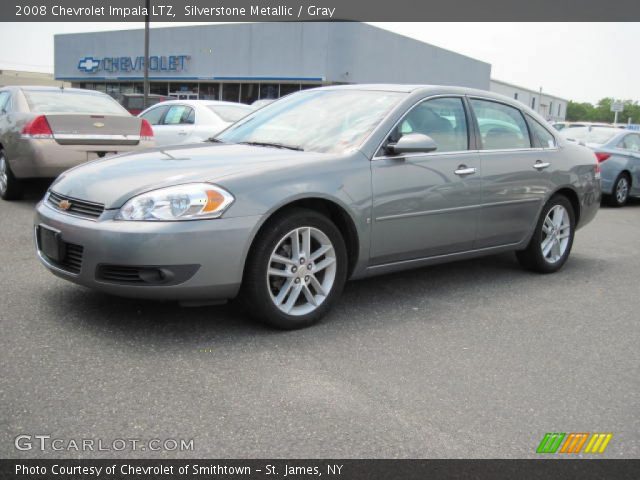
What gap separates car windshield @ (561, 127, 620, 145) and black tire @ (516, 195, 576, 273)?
7.32m

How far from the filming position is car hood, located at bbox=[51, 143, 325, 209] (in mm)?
3795

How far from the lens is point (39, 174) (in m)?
7.80

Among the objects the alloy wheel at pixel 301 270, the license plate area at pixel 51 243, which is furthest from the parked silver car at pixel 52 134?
the alloy wheel at pixel 301 270

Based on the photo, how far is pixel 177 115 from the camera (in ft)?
37.1

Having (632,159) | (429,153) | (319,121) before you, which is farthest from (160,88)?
(429,153)

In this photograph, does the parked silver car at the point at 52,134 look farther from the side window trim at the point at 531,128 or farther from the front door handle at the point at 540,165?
the front door handle at the point at 540,165

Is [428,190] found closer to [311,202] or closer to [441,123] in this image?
[441,123]

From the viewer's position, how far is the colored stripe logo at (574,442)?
2787 mm

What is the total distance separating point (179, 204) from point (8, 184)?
5591 millimetres

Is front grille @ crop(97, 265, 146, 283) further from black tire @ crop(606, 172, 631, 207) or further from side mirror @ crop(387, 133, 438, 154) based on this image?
black tire @ crop(606, 172, 631, 207)

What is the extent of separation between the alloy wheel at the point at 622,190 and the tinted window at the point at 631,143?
0.69 metres

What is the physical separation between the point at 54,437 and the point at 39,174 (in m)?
5.85

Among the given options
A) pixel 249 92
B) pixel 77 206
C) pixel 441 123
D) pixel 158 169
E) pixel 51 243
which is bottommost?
pixel 51 243

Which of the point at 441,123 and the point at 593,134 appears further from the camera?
the point at 593,134
